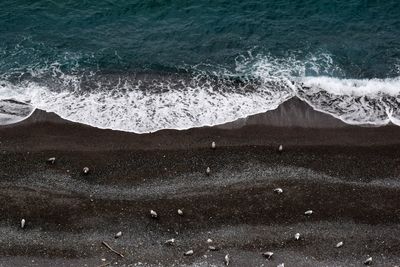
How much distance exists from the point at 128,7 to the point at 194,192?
21.8m

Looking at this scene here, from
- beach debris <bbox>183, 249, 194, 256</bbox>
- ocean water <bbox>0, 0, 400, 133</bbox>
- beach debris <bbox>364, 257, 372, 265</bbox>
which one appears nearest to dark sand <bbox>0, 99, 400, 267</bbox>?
beach debris <bbox>183, 249, 194, 256</bbox>

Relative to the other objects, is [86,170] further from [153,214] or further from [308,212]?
[308,212]

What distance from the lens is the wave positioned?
37.3 meters

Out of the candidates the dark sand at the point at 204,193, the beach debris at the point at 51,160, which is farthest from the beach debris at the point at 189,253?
the beach debris at the point at 51,160

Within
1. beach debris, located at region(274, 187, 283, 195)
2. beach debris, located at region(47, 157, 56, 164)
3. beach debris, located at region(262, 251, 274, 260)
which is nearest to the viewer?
beach debris, located at region(262, 251, 274, 260)

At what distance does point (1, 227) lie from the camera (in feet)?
98.6

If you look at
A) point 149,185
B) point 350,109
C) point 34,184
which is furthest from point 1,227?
point 350,109

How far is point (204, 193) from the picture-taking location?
1253 inches

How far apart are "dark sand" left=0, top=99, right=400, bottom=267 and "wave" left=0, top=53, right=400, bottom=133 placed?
1228mm

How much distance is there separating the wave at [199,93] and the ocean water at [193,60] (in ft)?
0.25

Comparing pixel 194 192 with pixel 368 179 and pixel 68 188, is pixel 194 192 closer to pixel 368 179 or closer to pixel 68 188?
pixel 68 188

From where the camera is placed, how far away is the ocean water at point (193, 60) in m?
38.2

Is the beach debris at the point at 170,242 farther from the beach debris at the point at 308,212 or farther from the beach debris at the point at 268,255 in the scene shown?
the beach debris at the point at 308,212

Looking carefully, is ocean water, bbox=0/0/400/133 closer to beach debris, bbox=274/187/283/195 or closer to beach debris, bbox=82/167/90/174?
beach debris, bbox=82/167/90/174
